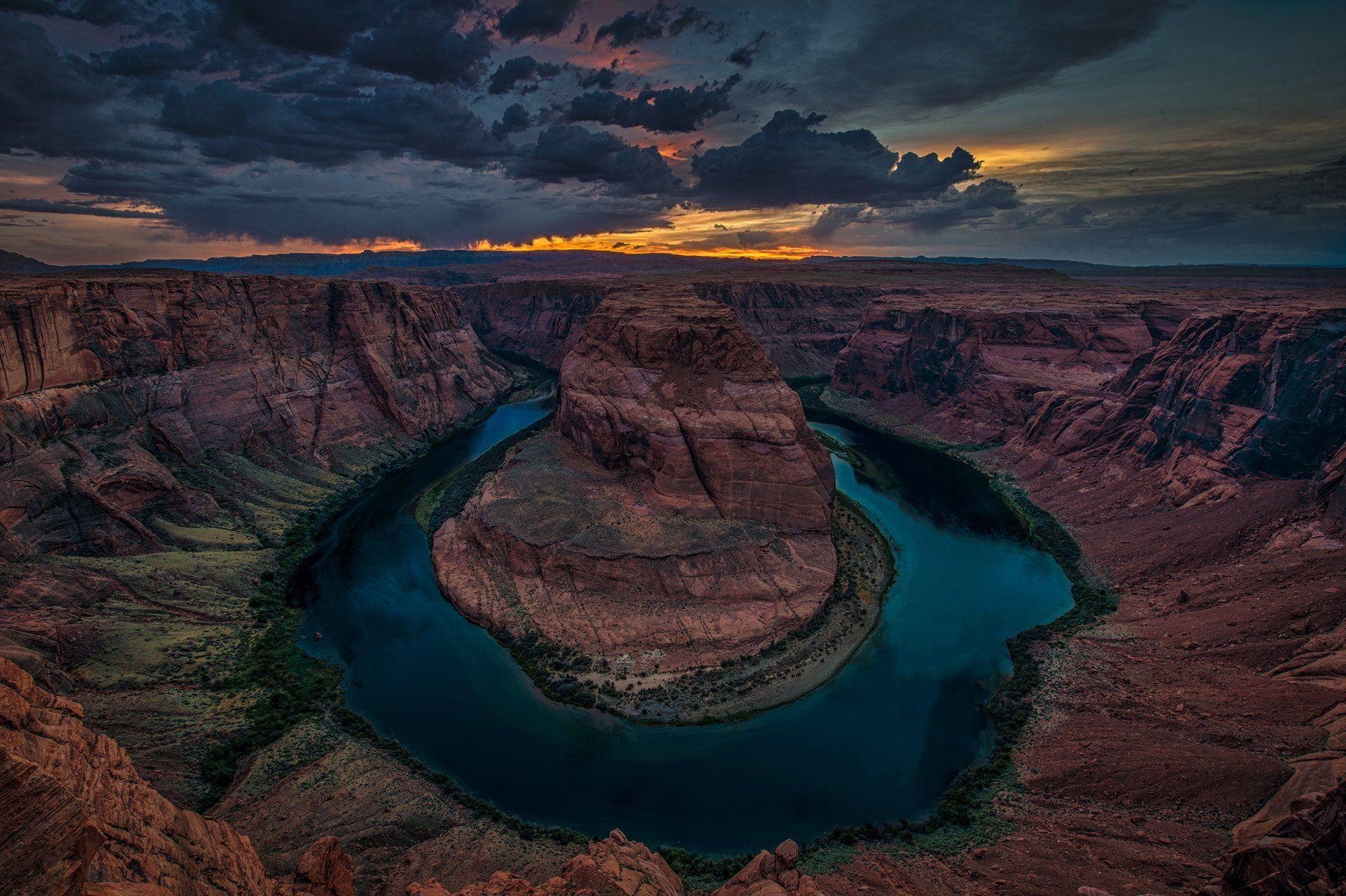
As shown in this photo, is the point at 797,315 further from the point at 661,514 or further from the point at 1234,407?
the point at 661,514

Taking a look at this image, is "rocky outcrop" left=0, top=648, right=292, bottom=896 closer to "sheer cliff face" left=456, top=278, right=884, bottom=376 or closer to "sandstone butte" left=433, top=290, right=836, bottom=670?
"sandstone butte" left=433, top=290, right=836, bottom=670

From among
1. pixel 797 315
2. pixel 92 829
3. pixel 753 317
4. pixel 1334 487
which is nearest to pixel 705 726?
pixel 92 829

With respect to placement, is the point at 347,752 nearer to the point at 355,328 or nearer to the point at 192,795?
the point at 192,795

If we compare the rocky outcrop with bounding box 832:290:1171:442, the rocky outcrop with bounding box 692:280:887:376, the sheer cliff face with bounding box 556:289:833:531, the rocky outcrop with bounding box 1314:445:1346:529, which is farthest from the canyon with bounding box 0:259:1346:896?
the rocky outcrop with bounding box 692:280:887:376

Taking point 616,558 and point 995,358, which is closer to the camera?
point 616,558

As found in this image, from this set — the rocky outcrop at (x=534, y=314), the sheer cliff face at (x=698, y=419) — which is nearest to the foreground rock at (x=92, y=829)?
the sheer cliff face at (x=698, y=419)

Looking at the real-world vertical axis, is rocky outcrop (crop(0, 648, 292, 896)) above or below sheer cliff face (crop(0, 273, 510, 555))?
below

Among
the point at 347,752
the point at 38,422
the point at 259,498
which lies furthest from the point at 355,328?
the point at 347,752
